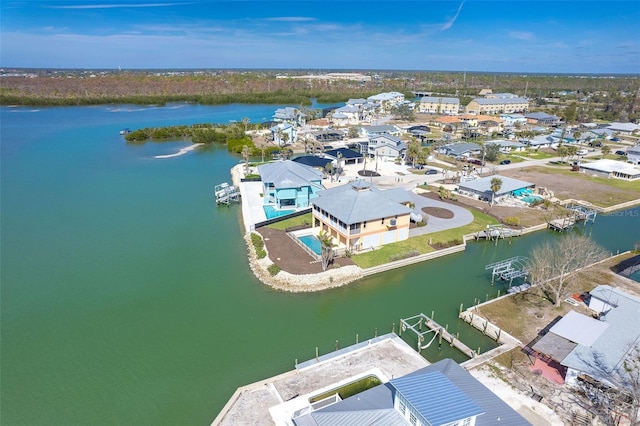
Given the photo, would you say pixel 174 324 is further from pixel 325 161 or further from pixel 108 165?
pixel 108 165

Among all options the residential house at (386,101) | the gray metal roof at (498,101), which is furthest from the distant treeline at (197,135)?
the gray metal roof at (498,101)

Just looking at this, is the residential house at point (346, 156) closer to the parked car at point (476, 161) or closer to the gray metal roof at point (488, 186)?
the parked car at point (476, 161)

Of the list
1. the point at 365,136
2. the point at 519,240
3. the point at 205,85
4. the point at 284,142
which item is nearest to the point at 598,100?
the point at 365,136

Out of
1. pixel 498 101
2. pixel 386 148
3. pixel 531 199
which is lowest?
pixel 531 199

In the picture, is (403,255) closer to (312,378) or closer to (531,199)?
(312,378)

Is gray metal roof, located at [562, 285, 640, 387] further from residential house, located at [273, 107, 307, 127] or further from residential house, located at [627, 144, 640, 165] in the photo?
residential house, located at [273, 107, 307, 127]

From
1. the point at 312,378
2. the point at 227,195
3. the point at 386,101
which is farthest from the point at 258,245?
the point at 386,101
